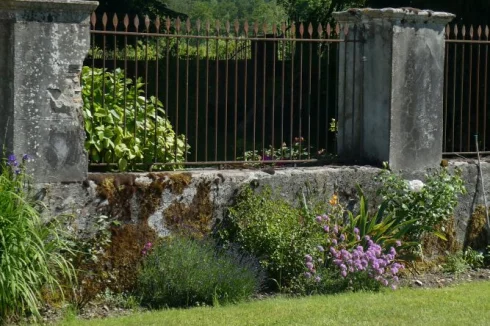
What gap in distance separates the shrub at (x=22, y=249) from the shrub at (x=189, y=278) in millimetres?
749

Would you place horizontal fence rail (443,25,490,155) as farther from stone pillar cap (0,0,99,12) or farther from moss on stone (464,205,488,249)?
stone pillar cap (0,0,99,12)

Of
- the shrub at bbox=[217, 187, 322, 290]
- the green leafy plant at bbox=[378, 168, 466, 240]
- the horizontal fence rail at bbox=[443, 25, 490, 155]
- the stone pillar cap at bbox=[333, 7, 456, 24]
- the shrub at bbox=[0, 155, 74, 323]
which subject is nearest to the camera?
the shrub at bbox=[0, 155, 74, 323]

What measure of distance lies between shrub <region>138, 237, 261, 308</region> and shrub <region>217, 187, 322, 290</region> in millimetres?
356

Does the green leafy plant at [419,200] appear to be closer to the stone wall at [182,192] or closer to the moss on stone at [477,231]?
the stone wall at [182,192]

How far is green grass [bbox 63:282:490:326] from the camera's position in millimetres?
6922

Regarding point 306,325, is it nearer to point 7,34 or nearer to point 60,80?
point 60,80

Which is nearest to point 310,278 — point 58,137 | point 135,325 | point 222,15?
point 135,325

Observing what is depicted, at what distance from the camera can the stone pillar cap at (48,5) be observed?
7.17 metres

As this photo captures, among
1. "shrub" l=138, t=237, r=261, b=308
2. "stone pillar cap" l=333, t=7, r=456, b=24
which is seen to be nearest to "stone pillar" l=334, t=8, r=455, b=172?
"stone pillar cap" l=333, t=7, r=456, b=24

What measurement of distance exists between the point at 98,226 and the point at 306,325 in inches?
76.5

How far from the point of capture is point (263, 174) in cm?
846

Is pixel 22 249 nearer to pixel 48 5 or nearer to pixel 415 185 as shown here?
pixel 48 5

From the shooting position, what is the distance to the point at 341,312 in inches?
283

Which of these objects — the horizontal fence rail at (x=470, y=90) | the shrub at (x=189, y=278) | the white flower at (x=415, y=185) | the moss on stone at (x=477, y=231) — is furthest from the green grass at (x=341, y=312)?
the horizontal fence rail at (x=470, y=90)
